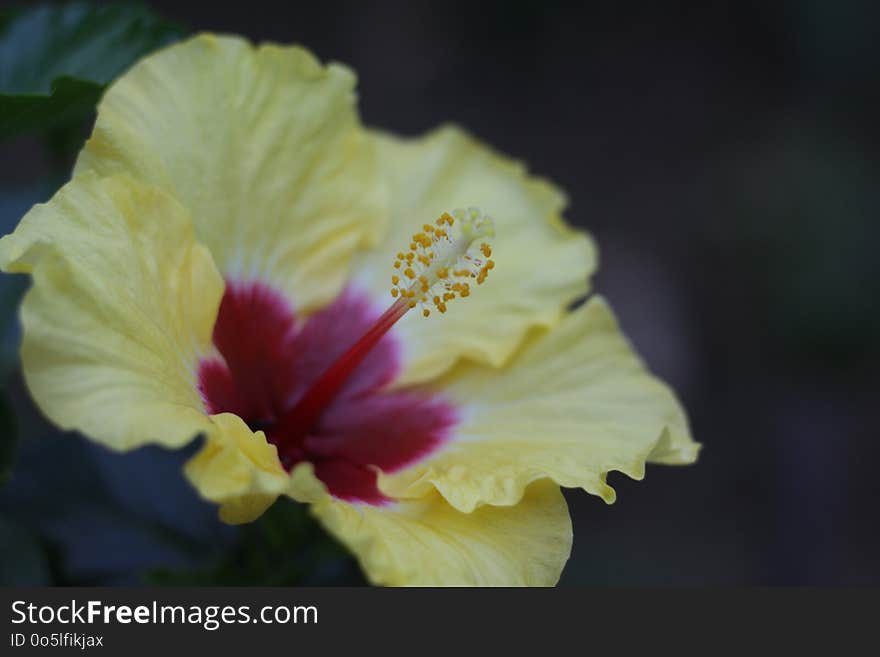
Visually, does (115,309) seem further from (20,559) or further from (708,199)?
(708,199)

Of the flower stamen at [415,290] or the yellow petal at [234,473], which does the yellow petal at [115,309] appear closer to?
the yellow petal at [234,473]

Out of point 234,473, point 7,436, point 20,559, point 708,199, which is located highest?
point 234,473

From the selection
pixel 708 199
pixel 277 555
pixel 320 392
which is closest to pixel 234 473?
pixel 320 392

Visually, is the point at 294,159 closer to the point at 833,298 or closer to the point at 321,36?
the point at 833,298

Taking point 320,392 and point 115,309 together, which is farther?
point 320,392

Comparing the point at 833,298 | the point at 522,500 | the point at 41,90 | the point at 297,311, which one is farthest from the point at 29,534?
the point at 833,298

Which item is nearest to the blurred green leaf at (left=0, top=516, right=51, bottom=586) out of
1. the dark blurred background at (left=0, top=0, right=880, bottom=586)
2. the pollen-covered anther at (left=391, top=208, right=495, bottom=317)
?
the pollen-covered anther at (left=391, top=208, right=495, bottom=317)

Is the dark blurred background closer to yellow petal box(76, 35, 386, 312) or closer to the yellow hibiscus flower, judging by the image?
the yellow hibiscus flower
